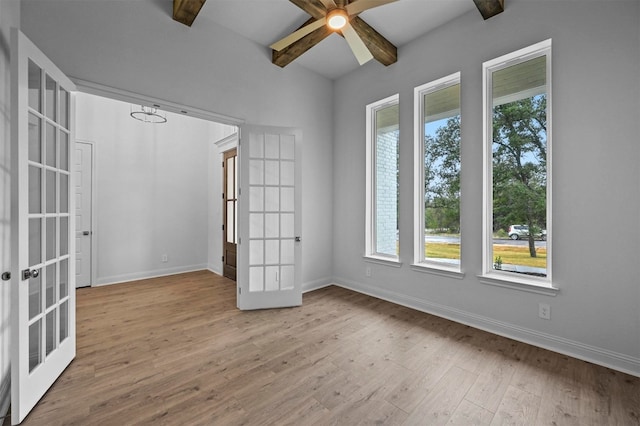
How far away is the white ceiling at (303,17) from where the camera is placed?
9.71 feet

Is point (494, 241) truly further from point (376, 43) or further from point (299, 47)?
point (299, 47)

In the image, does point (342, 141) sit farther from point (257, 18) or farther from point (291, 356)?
point (291, 356)

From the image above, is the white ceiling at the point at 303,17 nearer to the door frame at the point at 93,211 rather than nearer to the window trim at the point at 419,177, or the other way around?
the window trim at the point at 419,177

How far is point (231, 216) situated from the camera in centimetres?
506

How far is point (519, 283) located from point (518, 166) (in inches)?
44.4

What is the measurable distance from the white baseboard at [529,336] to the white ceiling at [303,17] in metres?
3.10

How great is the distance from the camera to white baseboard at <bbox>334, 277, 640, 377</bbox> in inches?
85.9

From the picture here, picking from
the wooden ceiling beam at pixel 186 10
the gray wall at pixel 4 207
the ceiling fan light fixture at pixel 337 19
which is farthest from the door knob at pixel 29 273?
the ceiling fan light fixture at pixel 337 19

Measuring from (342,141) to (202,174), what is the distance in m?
3.00

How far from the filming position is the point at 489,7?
8.91 feet

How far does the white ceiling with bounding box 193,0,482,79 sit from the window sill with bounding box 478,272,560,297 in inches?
105

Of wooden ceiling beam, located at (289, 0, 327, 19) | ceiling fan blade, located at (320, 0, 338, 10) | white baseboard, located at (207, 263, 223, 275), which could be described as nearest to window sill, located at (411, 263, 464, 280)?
ceiling fan blade, located at (320, 0, 338, 10)

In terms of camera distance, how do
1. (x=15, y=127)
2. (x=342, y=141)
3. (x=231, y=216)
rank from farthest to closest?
(x=231, y=216)
(x=342, y=141)
(x=15, y=127)

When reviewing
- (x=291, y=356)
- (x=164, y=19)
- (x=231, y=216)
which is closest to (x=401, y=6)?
(x=164, y=19)
